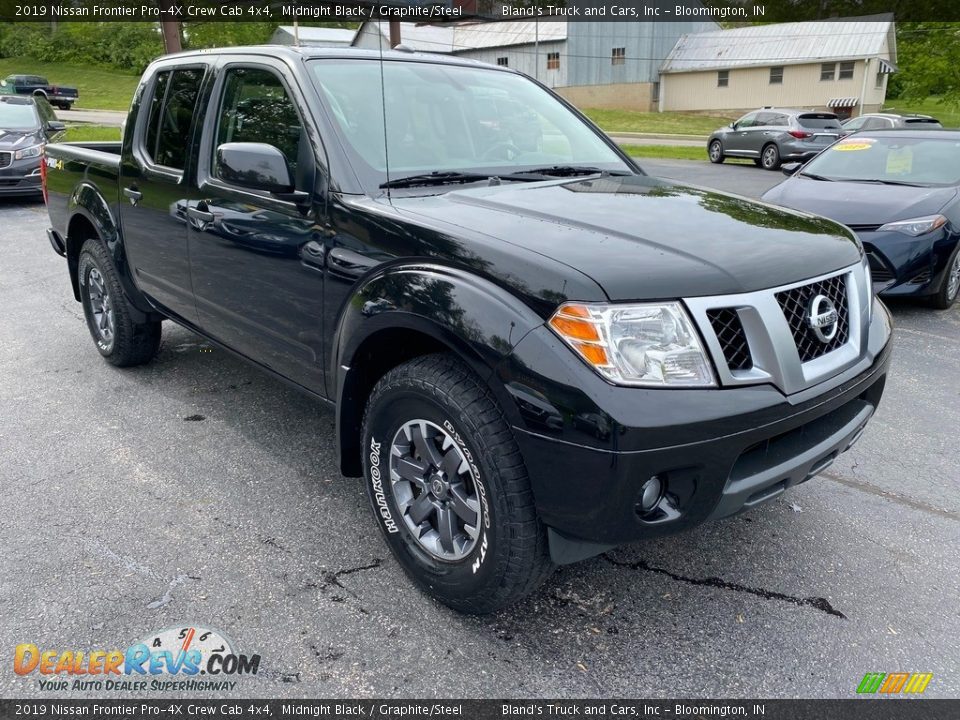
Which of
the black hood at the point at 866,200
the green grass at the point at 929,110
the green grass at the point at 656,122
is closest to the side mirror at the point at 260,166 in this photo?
the black hood at the point at 866,200

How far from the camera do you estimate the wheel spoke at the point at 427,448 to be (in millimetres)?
2574

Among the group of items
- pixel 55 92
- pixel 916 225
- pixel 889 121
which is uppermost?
pixel 55 92

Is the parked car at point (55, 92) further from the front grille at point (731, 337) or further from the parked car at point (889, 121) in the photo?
the front grille at point (731, 337)

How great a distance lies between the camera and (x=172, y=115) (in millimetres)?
4098

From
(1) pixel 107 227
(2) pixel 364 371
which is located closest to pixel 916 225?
(2) pixel 364 371

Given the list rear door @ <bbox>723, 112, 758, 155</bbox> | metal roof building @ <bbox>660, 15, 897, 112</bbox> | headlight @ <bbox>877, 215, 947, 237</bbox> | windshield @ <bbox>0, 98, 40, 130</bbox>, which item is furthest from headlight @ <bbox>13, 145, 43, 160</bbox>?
metal roof building @ <bbox>660, 15, 897, 112</bbox>

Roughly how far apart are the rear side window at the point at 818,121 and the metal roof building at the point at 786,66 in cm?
2316

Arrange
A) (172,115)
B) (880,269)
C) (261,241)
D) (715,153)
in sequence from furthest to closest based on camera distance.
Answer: (715,153) < (880,269) < (172,115) < (261,241)

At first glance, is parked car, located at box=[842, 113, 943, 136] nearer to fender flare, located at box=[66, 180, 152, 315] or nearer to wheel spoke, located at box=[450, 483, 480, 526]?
fender flare, located at box=[66, 180, 152, 315]

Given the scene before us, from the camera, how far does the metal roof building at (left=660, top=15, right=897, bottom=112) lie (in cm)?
4231

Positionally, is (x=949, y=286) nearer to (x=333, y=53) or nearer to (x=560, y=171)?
(x=560, y=171)

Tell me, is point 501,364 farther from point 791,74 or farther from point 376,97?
point 791,74

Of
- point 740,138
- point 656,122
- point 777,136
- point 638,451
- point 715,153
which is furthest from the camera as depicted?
point 656,122

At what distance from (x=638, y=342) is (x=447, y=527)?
3.11ft
